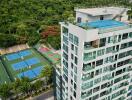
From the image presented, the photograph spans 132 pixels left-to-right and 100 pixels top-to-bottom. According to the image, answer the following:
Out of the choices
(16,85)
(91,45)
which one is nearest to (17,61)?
(16,85)

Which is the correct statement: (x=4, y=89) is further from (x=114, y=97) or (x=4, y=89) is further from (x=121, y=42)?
(x=121, y=42)

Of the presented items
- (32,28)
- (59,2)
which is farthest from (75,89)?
(59,2)

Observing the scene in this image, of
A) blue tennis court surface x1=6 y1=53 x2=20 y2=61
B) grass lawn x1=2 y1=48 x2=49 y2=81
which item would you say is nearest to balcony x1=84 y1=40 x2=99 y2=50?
grass lawn x1=2 y1=48 x2=49 y2=81

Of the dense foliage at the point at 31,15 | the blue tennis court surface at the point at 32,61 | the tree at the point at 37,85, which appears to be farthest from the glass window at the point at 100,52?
the dense foliage at the point at 31,15

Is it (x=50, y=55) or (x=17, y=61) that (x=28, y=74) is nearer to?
(x=17, y=61)

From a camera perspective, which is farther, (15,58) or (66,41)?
(15,58)

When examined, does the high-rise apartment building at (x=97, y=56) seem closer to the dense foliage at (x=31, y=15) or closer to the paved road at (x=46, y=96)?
the paved road at (x=46, y=96)
